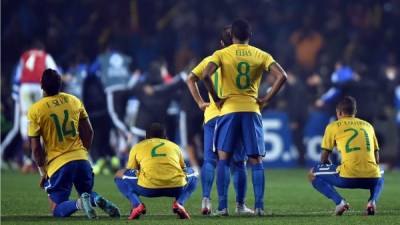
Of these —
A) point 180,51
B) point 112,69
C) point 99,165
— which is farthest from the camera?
point 180,51

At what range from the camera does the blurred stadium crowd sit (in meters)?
24.1

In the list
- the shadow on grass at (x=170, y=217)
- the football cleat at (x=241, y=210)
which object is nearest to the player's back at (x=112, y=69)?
the football cleat at (x=241, y=210)

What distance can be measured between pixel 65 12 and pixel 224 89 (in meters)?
15.6

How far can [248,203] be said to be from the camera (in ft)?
53.2

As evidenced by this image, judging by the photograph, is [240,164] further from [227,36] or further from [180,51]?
[180,51]

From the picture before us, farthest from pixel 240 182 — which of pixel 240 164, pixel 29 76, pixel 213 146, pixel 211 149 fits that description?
pixel 29 76

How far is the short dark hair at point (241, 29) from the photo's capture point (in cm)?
1348

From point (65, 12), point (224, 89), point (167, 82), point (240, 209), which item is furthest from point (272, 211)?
point (65, 12)

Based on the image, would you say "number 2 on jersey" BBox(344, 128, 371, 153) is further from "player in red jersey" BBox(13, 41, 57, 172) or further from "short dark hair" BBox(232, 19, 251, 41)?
"player in red jersey" BBox(13, 41, 57, 172)

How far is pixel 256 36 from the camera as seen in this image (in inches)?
1086

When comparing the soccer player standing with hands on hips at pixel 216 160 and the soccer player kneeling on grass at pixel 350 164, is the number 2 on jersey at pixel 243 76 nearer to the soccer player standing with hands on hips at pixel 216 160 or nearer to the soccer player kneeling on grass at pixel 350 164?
the soccer player standing with hands on hips at pixel 216 160

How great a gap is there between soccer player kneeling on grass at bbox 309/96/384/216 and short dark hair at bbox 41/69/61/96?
2923 millimetres

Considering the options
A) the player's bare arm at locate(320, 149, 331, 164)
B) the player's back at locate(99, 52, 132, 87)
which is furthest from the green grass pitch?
the player's back at locate(99, 52, 132, 87)

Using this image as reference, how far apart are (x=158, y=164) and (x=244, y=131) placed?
1.02 meters
